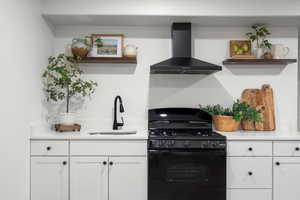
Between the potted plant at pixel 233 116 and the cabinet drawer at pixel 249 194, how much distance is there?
1.98 ft

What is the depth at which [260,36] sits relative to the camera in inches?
105

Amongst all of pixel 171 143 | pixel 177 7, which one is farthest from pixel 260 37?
pixel 171 143

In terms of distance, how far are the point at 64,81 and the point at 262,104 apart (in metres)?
2.13

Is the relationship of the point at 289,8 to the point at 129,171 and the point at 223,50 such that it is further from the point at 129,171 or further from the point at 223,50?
the point at 129,171

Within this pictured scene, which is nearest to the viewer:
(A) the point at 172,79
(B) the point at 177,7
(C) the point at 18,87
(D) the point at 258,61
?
(C) the point at 18,87

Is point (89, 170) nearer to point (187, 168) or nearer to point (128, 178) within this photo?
point (128, 178)

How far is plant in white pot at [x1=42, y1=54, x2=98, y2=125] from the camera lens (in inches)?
95.7

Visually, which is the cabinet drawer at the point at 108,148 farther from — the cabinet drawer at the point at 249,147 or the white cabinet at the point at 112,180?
the cabinet drawer at the point at 249,147

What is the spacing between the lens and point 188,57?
103 inches

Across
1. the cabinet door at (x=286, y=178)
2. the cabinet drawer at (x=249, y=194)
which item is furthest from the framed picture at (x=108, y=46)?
the cabinet door at (x=286, y=178)

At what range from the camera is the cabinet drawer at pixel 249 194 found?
2.21 metres

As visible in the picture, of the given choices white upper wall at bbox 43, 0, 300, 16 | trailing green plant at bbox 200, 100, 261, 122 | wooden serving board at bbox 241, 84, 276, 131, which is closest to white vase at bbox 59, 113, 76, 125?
white upper wall at bbox 43, 0, 300, 16

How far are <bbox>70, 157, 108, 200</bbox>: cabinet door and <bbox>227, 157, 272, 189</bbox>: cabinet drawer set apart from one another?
1.14 meters

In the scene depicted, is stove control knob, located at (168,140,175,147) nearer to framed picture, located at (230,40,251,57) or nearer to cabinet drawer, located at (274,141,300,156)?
cabinet drawer, located at (274,141,300,156)
